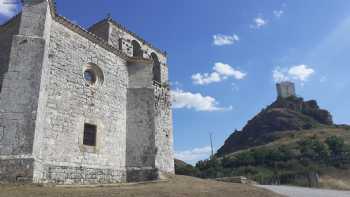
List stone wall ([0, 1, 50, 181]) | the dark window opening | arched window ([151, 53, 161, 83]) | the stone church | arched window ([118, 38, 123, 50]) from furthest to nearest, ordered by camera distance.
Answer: arched window ([151, 53, 161, 83]), arched window ([118, 38, 123, 50]), the dark window opening, the stone church, stone wall ([0, 1, 50, 181])

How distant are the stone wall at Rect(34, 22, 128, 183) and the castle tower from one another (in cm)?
8325

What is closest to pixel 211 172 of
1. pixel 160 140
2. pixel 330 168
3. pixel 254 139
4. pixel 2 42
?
pixel 330 168

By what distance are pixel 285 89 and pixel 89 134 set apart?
87.3 meters

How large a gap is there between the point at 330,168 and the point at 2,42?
33.4m

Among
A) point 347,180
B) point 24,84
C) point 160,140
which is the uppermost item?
point 24,84

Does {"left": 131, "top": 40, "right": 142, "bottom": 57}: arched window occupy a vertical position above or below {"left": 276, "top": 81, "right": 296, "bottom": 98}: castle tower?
below

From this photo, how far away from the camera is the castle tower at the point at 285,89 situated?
298ft

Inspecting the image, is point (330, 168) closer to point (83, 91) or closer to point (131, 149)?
point (131, 149)

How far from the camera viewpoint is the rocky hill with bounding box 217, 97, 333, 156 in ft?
227

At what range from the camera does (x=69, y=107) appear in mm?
12406

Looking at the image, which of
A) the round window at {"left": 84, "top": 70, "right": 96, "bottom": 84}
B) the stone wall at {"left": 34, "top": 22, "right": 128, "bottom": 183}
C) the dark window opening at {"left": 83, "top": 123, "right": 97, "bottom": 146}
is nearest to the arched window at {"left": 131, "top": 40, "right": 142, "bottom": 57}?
the stone wall at {"left": 34, "top": 22, "right": 128, "bottom": 183}

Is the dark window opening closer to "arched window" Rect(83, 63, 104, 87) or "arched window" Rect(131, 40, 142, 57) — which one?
"arched window" Rect(83, 63, 104, 87)

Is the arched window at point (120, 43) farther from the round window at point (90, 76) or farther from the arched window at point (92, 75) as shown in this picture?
the round window at point (90, 76)

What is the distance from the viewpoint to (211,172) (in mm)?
35188
